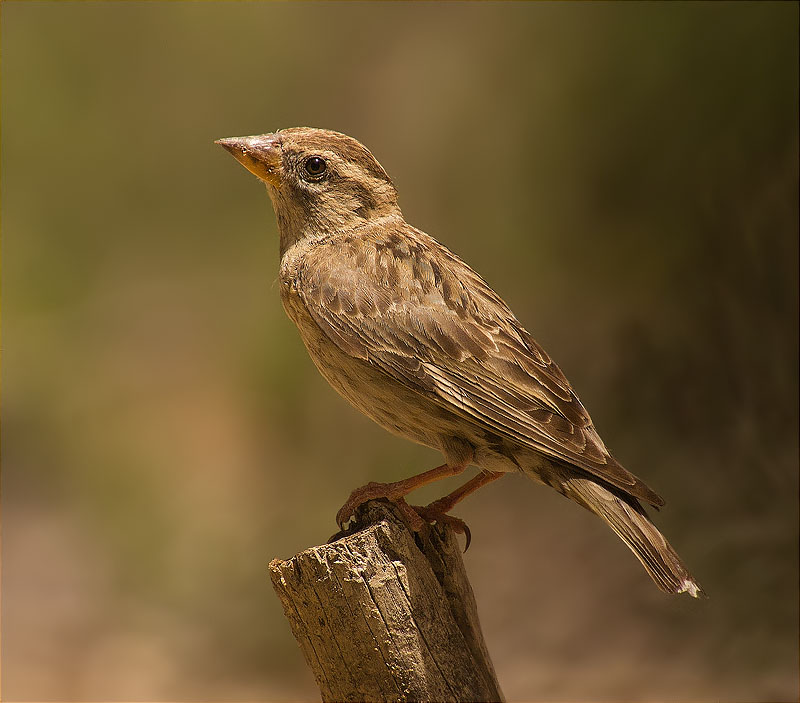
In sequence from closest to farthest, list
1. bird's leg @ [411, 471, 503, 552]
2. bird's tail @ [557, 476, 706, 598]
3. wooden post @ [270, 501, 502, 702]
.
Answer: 1. bird's tail @ [557, 476, 706, 598]
2. wooden post @ [270, 501, 502, 702]
3. bird's leg @ [411, 471, 503, 552]

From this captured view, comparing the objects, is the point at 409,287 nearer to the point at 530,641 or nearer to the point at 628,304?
the point at 628,304

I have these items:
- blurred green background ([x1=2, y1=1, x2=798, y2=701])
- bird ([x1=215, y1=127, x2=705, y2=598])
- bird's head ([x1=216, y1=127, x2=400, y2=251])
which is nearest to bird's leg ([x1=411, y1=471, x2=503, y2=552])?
bird ([x1=215, y1=127, x2=705, y2=598])

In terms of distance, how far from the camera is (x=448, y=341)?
4.00m

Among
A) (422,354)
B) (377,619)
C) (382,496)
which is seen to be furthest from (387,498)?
(422,354)

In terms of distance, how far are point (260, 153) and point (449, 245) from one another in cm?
288

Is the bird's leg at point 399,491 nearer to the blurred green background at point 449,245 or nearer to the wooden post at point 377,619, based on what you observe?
the wooden post at point 377,619

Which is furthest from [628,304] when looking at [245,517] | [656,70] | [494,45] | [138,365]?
[138,365]

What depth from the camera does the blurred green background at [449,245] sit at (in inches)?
271

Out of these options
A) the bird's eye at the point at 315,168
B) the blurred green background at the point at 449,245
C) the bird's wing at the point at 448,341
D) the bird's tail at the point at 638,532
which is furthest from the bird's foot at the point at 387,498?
the blurred green background at the point at 449,245

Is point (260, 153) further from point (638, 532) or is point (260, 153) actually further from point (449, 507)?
point (638, 532)

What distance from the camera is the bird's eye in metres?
4.52

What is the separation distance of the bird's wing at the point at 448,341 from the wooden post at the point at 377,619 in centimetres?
61

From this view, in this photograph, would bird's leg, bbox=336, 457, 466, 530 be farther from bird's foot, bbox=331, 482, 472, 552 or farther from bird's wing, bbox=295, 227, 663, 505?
bird's wing, bbox=295, 227, 663, 505

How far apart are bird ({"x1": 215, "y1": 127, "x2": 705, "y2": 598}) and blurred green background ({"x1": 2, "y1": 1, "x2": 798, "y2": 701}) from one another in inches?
101
